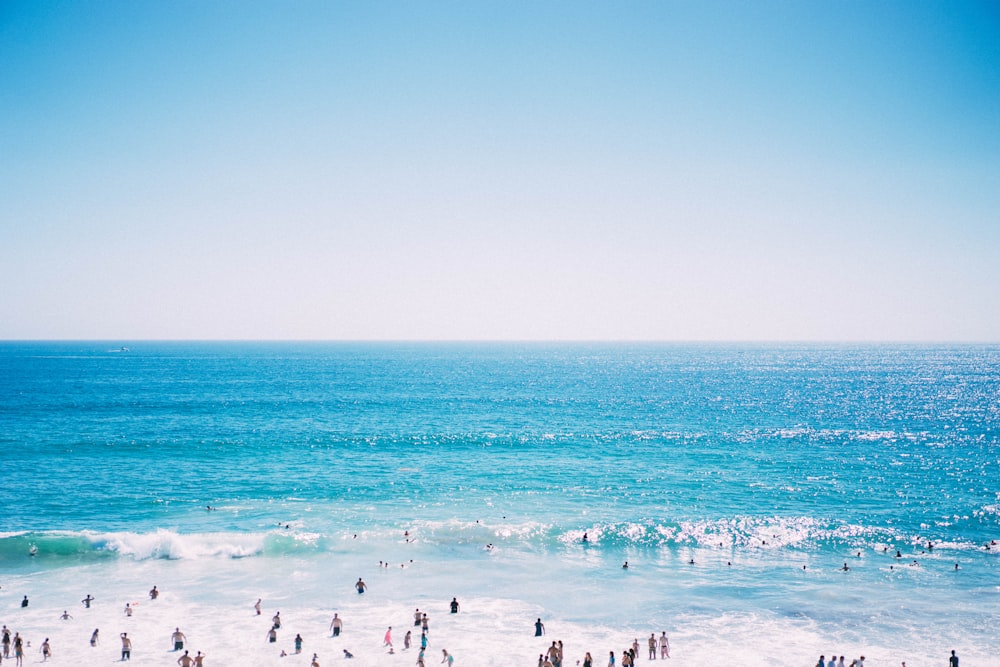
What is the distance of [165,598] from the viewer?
107ft

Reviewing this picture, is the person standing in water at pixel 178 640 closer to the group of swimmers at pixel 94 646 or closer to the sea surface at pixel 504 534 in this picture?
the group of swimmers at pixel 94 646

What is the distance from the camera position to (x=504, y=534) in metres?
42.5

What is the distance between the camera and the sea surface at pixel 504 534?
2916 cm

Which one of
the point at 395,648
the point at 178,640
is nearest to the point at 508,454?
the point at 395,648

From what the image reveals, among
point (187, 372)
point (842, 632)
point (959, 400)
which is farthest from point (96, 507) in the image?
point (959, 400)

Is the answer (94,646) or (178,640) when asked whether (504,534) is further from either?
(94,646)

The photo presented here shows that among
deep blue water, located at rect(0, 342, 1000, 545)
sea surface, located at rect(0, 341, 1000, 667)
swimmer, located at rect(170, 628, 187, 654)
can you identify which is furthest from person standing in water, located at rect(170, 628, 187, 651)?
deep blue water, located at rect(0, 342, 1000, 545)

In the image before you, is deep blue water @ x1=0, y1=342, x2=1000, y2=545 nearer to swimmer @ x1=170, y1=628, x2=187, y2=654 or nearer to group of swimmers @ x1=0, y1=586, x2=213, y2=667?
group of swimmers @ x1=0, y1=586, x2=213, y2=667

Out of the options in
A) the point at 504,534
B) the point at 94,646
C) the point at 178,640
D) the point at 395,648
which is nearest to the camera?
the point at 94,646

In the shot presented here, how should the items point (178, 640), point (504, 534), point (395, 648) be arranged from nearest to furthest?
point (178, 640)
point (395, 648)
point (504, 534)

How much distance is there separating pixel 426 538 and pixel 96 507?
26266mm

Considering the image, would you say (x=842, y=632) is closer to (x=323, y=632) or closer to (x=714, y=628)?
(x=714, y=628)

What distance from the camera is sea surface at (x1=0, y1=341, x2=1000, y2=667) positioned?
29.2 meters

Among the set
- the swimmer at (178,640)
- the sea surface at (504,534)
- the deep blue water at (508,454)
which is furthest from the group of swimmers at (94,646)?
the deep blue water at (508,454)
